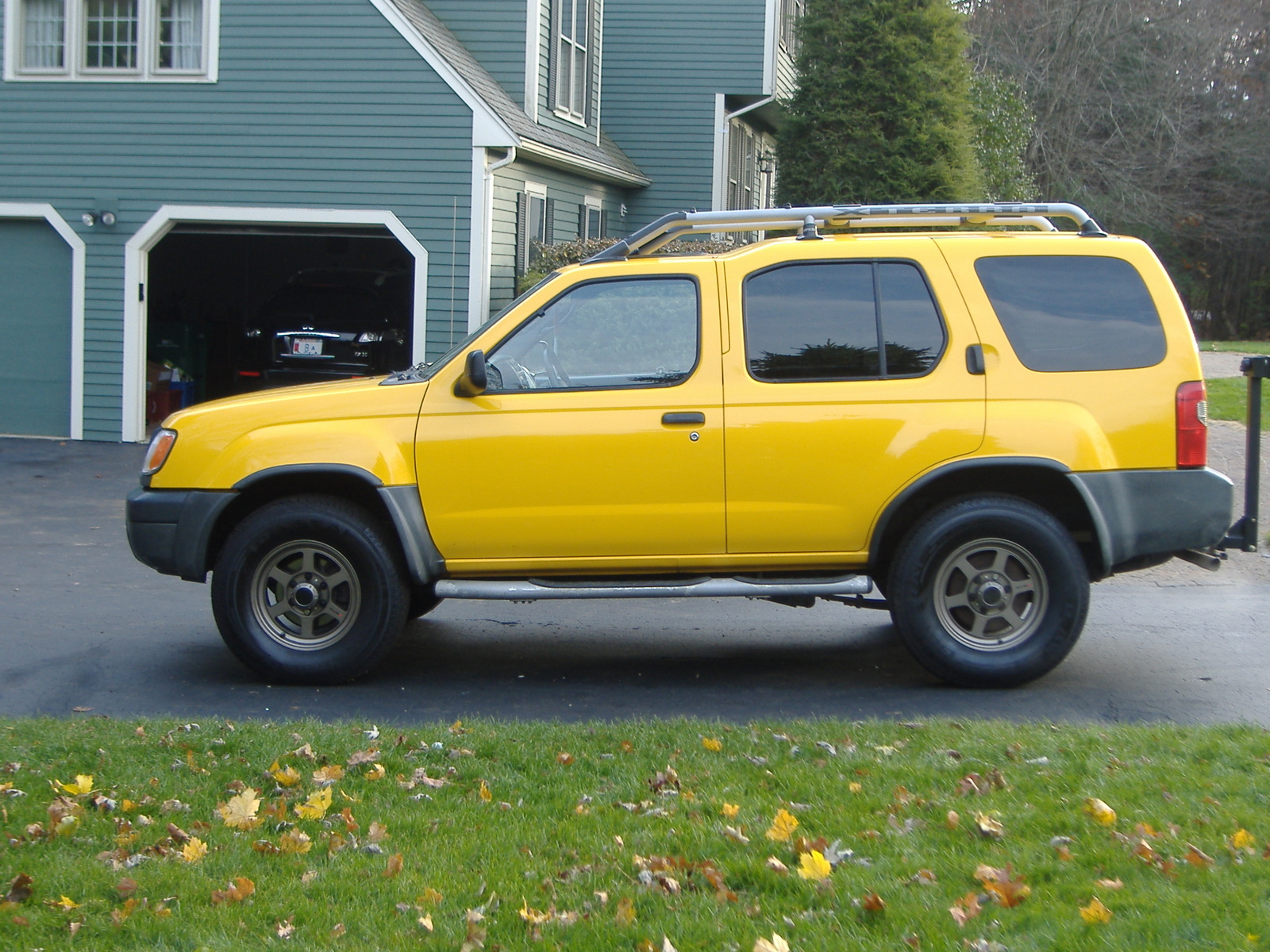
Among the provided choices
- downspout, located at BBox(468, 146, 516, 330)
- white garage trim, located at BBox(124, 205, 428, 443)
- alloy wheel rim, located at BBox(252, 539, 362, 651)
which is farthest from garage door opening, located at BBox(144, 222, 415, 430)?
alloy wheel rim, located at BBox(252, 539, 362, 651)

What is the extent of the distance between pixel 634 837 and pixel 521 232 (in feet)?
43.7

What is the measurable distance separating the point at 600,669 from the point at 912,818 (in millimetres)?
2802

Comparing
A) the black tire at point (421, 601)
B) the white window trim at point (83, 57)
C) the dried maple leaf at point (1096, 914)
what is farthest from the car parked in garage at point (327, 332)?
the dried maple leaf at point (1096, 914)

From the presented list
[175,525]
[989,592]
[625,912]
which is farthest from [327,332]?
[625,912]

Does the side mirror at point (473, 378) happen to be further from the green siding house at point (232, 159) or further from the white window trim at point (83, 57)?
the white window trim at point (83, 57)

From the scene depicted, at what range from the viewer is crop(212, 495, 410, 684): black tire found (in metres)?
6.35

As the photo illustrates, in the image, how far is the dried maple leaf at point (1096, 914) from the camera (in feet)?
11.5

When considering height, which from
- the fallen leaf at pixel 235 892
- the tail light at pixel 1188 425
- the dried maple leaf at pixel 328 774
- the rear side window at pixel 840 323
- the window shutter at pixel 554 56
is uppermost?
the window shutter at pixel 554 56

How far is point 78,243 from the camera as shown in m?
15.6

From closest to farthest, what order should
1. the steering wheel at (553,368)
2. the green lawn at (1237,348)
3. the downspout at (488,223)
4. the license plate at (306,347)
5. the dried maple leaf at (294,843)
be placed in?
the dried maple leaf at (294,843), the steering wheel at (553,368), the license plate at (306,347), the downspout at (488,223), the green lawn at (1237,348)

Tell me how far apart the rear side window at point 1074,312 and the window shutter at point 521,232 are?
1093 centimetres

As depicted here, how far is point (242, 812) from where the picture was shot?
172 inches

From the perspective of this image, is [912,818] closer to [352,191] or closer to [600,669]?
[600,669]

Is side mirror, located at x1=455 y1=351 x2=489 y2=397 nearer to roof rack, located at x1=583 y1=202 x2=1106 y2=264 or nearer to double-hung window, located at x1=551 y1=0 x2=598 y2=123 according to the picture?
roof rack, located at x1=583 y1=202 x2=1106 y2=264
